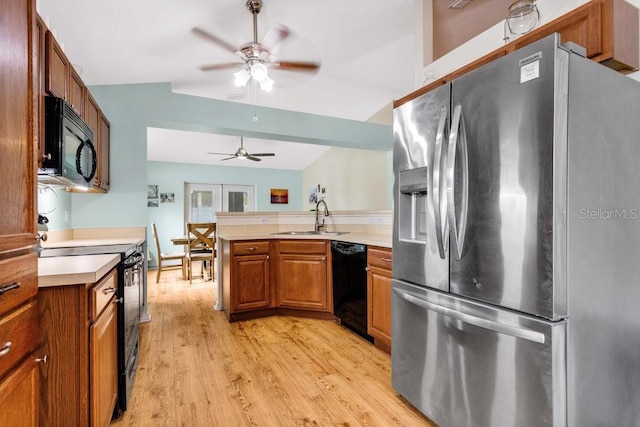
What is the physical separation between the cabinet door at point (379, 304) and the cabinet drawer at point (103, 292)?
1.70 m

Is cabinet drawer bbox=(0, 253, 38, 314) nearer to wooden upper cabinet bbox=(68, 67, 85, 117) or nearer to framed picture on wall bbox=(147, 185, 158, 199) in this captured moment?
wooden upper cabinet bbox=(68, 67, 85, 117)

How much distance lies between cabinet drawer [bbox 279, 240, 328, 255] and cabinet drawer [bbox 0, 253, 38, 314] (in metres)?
2.31

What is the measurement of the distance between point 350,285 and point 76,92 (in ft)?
8.35

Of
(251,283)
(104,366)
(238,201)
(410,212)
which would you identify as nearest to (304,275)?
(251,283)

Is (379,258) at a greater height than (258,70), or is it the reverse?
(258,70)

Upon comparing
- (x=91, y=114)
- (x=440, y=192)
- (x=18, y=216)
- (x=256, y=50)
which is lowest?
(x=18, y=216)

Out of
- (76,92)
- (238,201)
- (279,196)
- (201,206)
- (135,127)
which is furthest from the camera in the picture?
(279,196)

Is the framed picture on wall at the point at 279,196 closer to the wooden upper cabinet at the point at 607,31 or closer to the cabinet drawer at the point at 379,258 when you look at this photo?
the cabinet drawer at the point at 379,258

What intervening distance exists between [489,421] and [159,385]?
6.09 ft

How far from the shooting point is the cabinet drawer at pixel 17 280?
0.82 meters

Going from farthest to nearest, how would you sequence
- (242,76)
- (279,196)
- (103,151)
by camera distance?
(279,196)
(103,151)
(242,76)

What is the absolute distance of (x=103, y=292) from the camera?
1.40 m

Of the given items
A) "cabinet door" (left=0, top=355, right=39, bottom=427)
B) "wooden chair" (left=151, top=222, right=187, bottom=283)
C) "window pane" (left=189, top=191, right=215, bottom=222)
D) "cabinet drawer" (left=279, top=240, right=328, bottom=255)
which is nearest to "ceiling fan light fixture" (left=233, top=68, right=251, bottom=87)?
"cabinet drawer" (left=279, top=240, right=328, bottom=255)

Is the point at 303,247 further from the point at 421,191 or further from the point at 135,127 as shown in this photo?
the point at 135,127
